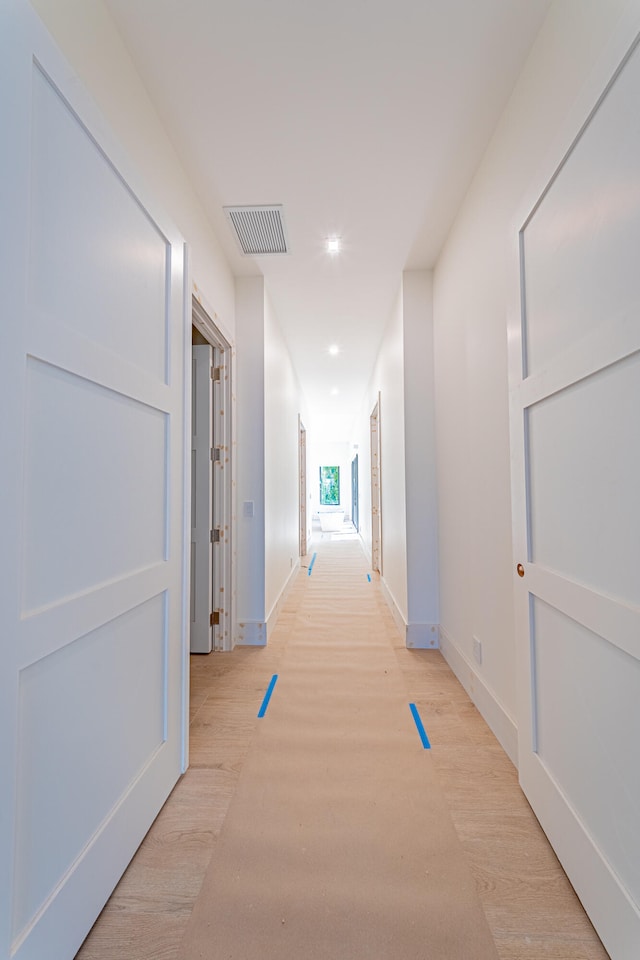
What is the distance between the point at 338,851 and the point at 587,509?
129cm

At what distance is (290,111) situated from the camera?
174 cm

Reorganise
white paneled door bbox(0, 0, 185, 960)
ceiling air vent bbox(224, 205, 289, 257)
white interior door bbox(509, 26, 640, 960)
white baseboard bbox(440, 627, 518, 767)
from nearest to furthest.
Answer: white paneled door bbox(0, 0, 185, 960) → white interior door bbox(509, 26, 640, 960) → white baseboard bbox(440, 627, 518, 767) → ceiling air vent bbox(224, 205, 289, 257)

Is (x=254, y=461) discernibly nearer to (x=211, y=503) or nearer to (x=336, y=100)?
(x=211, y=503)

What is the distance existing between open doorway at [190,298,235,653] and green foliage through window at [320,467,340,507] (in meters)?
11.0

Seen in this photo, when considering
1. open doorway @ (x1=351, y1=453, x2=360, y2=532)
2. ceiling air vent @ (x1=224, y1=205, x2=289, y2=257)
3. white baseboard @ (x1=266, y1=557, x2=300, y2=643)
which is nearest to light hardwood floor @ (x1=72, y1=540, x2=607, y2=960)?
white baseboard @ (x1=266, y1=557, x2=300, y2=643)

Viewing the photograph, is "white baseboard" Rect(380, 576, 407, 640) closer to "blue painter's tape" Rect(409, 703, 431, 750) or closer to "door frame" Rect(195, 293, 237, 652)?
"blue painter's tape" Rect(409, 703, 431, 750)

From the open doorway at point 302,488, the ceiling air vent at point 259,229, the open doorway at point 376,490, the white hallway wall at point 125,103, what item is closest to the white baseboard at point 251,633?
the white hallway wall at point 125,103

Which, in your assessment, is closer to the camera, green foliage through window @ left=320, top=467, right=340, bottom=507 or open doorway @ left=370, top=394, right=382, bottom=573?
open doorway @ left=370, top=394, right=382, bottom=573

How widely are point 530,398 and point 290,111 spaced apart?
5.13ft

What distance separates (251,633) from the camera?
9.91 feet

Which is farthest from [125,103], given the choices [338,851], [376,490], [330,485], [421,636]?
[330,485]

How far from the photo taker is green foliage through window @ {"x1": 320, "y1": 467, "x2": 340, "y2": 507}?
547 inches

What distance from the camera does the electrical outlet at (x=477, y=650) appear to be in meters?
2.14

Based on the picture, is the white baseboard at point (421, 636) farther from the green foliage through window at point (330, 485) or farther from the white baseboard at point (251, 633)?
the green foliage through window at point (330, 485)
